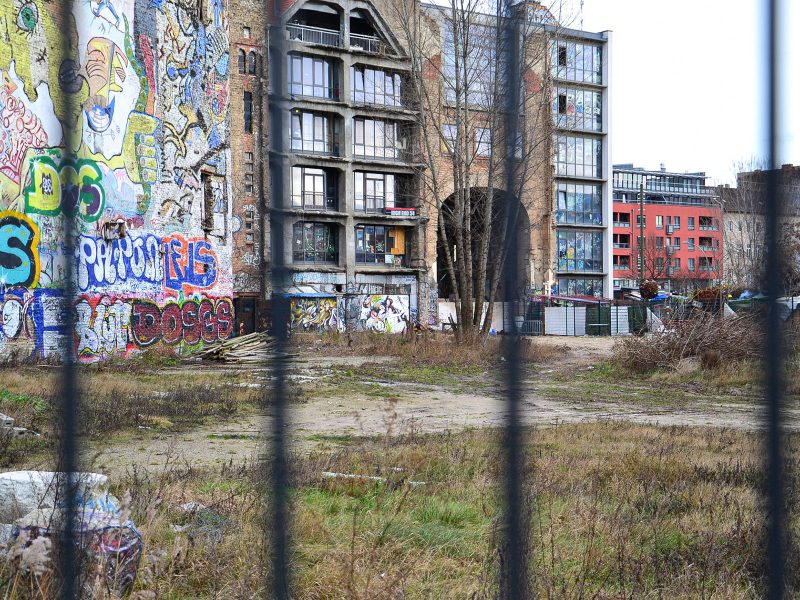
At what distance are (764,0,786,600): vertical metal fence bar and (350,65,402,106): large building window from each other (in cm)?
3701

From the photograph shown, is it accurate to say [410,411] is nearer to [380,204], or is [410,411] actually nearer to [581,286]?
[380,204]

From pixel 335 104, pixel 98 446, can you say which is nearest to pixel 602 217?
pixel 335 104

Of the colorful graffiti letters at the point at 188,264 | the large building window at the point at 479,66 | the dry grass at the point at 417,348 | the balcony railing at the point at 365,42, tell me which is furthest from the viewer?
the balcony railing at the point at 365,42

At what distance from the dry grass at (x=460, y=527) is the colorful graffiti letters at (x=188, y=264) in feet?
51.6

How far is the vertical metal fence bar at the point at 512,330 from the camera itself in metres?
1.60

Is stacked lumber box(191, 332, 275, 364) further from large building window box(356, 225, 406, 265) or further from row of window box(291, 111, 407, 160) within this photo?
large building window box(356, 225, 406, 265)

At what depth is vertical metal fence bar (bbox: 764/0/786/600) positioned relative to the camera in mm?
1730

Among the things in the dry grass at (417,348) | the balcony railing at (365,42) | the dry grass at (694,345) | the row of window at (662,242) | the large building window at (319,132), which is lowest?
the dry grass at (417,348)

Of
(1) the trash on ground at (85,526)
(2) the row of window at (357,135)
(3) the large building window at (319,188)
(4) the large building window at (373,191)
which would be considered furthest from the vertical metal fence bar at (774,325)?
(4) the large building window at (373,191)

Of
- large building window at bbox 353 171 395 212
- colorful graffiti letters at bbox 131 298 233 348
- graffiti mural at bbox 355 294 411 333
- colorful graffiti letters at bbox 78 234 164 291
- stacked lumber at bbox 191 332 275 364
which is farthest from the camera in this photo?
graffiti mural at bbox 355 294 411 333

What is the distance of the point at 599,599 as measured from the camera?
8.52ft

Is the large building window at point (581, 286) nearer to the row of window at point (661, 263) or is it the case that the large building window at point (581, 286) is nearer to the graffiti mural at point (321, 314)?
the row of window at point (661, 263)

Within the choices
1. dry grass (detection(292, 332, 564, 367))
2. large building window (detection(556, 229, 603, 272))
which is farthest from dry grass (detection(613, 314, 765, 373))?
large building window (detection(556, 229, 603, 272))

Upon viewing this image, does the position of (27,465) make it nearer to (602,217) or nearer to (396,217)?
(396,217)
